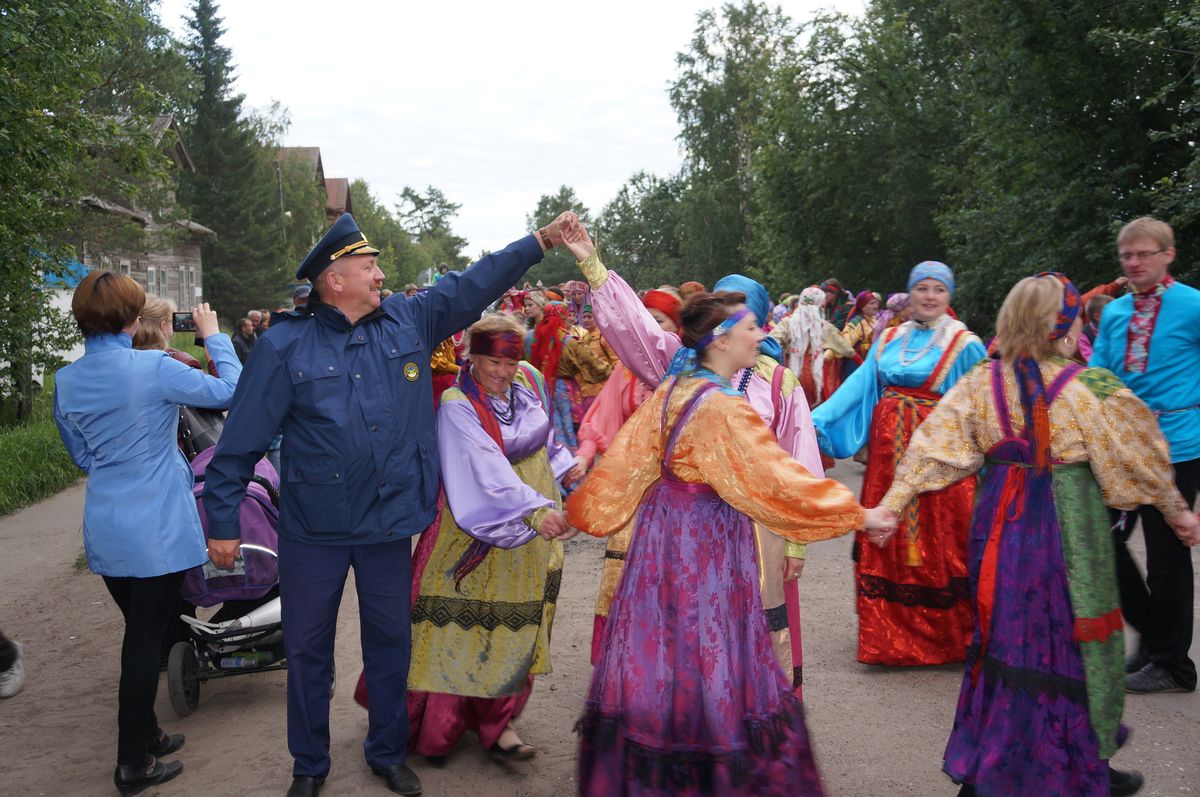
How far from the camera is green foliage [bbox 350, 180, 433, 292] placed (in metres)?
82.3

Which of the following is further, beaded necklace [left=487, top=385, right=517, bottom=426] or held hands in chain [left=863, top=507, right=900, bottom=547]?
beaded necklace [left=487, top=385, right=517, bottom=426]

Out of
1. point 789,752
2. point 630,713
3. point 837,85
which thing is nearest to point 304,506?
point 630,713

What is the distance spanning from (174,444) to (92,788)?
1.49 metres

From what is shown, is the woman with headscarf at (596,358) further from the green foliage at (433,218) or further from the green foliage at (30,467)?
the green foliage at (433,218)

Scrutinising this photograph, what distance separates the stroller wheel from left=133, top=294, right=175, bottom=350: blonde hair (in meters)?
1.46

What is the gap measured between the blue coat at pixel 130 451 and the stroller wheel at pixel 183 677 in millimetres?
864

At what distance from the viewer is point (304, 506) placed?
3.79 metres

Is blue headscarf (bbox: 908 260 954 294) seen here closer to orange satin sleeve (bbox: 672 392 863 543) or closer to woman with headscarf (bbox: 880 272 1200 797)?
woman with headscarf (bbox: 880 272 1200 797)

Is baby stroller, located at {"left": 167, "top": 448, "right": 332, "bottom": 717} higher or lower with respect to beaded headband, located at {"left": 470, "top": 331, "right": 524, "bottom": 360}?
lower

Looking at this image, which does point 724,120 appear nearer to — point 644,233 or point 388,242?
point 644,233

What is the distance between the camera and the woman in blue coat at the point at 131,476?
13.2 feet

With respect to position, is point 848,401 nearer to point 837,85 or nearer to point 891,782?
point 891,782

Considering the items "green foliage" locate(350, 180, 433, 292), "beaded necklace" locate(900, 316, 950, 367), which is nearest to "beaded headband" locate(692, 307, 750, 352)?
"beaded necklace" locate(900, 316, 950, 367)

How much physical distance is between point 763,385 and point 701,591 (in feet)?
4.10
